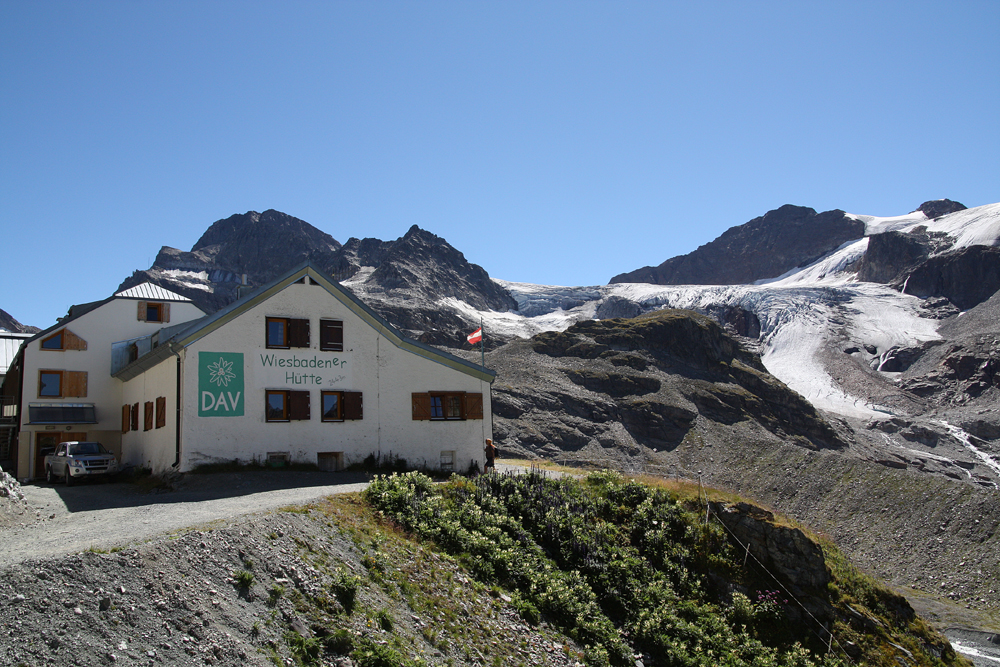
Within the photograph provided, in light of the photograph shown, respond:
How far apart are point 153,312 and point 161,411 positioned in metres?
12.8

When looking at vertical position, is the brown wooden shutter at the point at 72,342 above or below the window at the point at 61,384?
above

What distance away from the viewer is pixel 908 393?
13588cm

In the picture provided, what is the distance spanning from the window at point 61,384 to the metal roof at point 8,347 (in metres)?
11.6

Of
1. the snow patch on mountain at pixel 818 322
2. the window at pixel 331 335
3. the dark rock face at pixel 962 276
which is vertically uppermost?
the dark rock face at pixel 962 276

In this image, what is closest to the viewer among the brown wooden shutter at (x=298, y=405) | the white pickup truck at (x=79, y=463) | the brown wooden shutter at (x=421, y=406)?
the brown wooden shutter at (x=298, y=405)

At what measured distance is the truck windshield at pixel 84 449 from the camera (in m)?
27.7

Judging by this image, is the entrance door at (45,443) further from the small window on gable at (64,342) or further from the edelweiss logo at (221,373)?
the edelweiss logo at (221,373)

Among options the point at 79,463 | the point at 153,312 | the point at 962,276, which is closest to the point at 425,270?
the point at 962,276

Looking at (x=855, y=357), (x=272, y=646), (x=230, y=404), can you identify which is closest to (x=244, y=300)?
(x=230, y=404)

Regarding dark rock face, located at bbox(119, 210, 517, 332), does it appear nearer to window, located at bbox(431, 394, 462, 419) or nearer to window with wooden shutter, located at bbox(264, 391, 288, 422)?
window, located at bbox(431, 394, 462, 419)

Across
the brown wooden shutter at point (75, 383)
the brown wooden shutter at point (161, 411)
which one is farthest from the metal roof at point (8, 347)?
the brown wooden shutter at point (161, 411)

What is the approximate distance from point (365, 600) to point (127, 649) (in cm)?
451

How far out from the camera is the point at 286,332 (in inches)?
1059

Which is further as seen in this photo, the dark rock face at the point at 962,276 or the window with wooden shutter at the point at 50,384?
the dark rock face at the point at 962,276
